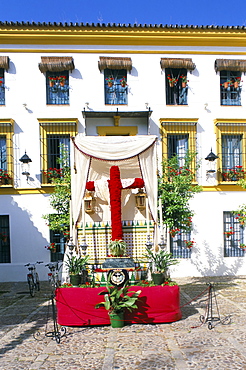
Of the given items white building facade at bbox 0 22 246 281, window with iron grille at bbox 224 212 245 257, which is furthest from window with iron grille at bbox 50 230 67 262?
window with iron grille at bbox 224 212 245 257

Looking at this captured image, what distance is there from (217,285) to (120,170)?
5.27 metres

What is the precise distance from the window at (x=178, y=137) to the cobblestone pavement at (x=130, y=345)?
6978mm

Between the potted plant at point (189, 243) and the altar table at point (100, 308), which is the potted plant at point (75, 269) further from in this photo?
the potted plant at point (189, 243)

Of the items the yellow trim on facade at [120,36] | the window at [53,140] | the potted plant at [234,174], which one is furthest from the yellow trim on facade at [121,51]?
the potted plant at [234,174]

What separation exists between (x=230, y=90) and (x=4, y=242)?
1051cm

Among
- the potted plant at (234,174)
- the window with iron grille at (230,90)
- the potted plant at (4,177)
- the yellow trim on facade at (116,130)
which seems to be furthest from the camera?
the window with iron grille at (230,90)

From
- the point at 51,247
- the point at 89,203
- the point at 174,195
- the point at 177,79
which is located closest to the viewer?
the point at 89,203

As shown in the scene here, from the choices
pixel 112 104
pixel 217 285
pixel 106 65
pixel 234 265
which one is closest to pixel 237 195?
pixel 234 265

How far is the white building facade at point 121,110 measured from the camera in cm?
1497

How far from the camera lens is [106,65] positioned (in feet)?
49.6

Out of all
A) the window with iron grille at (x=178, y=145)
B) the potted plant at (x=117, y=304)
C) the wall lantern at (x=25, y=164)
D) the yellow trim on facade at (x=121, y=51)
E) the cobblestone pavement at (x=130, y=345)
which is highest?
the yellow trim on facade at (x=121, y=51)

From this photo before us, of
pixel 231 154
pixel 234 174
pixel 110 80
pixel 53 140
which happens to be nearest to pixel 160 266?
pixel 234 174

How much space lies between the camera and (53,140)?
601 inches

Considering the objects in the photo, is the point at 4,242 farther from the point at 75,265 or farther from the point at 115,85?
the point at 115,85
